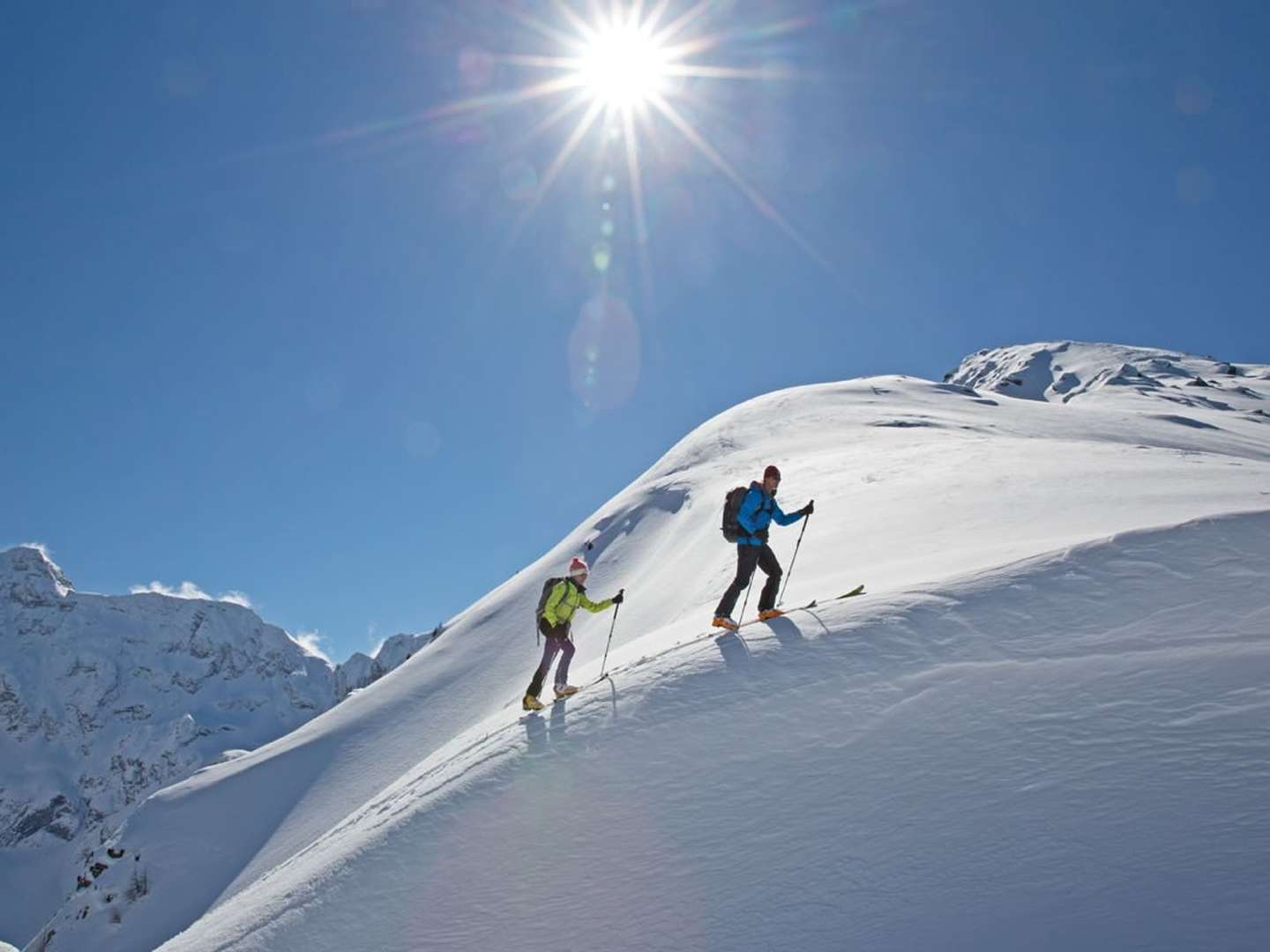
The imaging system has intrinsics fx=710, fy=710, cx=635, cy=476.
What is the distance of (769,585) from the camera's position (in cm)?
962

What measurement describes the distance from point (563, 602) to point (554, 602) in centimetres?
12

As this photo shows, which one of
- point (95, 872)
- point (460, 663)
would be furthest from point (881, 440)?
point (95, 872)

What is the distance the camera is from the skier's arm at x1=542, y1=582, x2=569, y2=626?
9.76 meters

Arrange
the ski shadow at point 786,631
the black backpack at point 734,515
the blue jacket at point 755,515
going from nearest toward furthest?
the ski shadow at point 786,631 → the black backpack at point 734,515 → the blue jacket at point 755,515

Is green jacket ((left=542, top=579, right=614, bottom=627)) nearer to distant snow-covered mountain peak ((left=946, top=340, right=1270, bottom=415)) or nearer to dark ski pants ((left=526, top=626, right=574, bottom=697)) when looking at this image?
dark ski pants ((left=526, top=626, right=574, bottom=697))

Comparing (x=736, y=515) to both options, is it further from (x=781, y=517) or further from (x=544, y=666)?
(x=544, y=666)

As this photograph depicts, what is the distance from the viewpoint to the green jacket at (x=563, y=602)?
9758 mm

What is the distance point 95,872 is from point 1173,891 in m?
35.8

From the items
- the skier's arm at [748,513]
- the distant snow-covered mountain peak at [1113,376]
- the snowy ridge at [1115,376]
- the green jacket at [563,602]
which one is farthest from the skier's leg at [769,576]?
the distant snow-covered mountain peak at [1113,376]

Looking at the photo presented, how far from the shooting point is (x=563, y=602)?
9.77 m

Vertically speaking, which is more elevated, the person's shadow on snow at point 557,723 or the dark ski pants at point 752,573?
the dark ski pants at point 752,573

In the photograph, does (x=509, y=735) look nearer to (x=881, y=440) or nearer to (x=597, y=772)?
(x=597, y=772)

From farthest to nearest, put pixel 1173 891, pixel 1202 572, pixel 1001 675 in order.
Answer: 1. pixel 1202 572
2. pixel 1001 675
3. pixel 1173 891

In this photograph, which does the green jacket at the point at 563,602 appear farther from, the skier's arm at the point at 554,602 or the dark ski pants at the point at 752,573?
the dark ski pants at the point at 752,573
